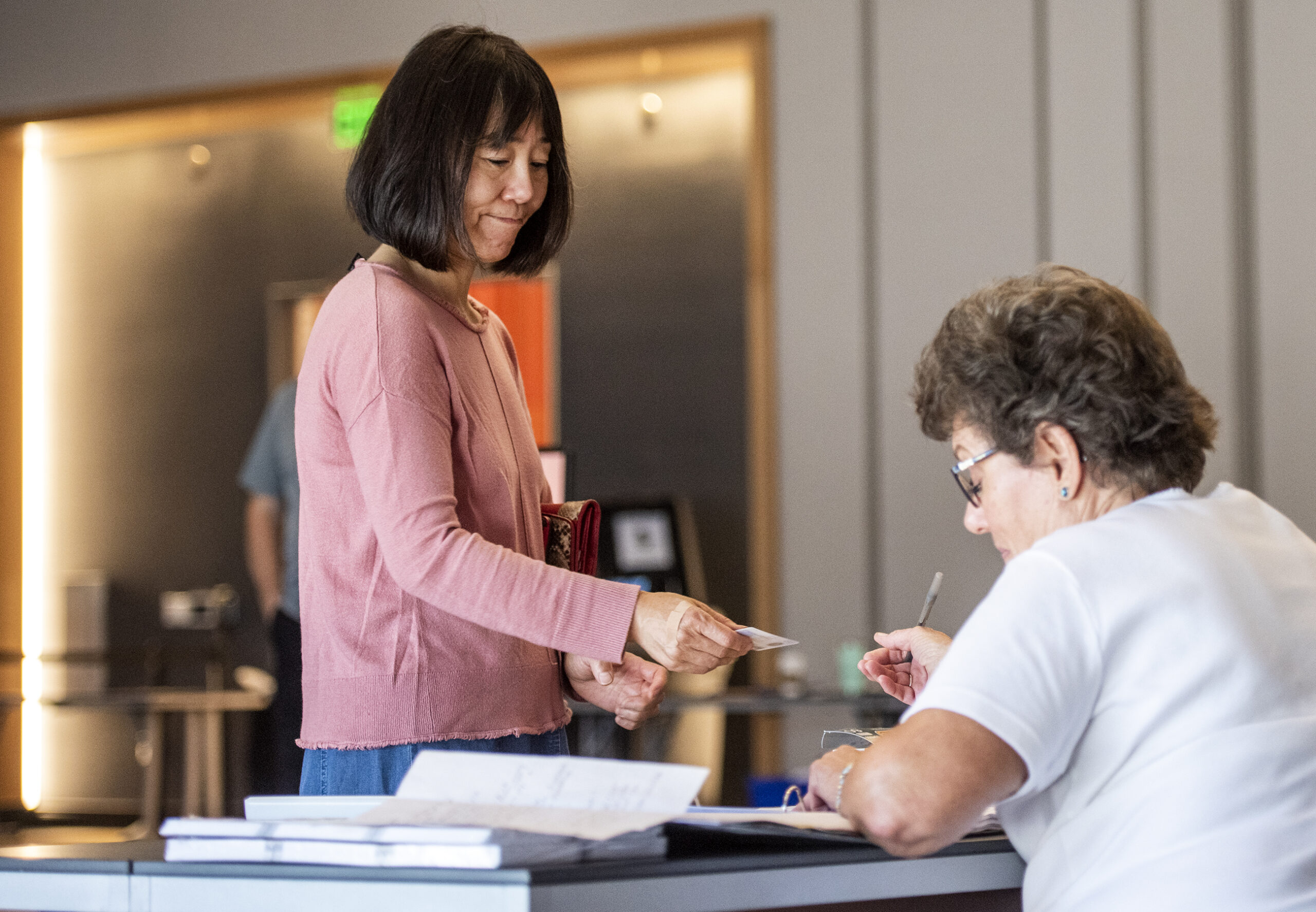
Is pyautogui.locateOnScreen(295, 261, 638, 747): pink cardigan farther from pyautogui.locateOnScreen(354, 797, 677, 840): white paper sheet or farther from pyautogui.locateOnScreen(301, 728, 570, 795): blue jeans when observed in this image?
pyautogui.locateOnScreen(354, 797, 677, 840): white paper sheet

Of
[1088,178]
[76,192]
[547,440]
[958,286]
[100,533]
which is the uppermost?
[76,192]

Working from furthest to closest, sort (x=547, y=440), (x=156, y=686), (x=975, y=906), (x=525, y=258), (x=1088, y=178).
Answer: (x=156, y=686) < (x=547, y=440) < (x=1088, y=178) < (x=525, y=258) < (x=975, y=906)

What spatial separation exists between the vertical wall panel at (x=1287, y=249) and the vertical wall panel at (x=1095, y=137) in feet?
1.26

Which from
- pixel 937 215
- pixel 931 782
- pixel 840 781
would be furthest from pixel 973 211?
pixel 931 782

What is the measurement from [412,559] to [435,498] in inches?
2.7

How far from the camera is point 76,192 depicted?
7.36 meters

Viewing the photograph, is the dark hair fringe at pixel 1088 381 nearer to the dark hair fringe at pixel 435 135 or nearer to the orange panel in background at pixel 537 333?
the dark hair fringe at pixel 435 135

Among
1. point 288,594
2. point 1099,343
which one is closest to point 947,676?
point 1099,343

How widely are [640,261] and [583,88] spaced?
34.9 inches

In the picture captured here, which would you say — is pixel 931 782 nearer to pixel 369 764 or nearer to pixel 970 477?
pixel 970 477

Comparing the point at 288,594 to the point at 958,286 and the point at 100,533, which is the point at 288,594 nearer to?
the point at 958,286

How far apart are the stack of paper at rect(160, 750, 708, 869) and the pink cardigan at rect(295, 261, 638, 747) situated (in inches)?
16.5

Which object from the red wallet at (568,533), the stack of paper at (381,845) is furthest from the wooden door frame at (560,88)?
the stack of paper at (381,845)

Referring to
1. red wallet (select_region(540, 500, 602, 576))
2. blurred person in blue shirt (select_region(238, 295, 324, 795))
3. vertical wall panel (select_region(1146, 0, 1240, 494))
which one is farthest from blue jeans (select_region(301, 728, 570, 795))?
vertical wall panel (select_region(1146, 0, 1240, 494))
